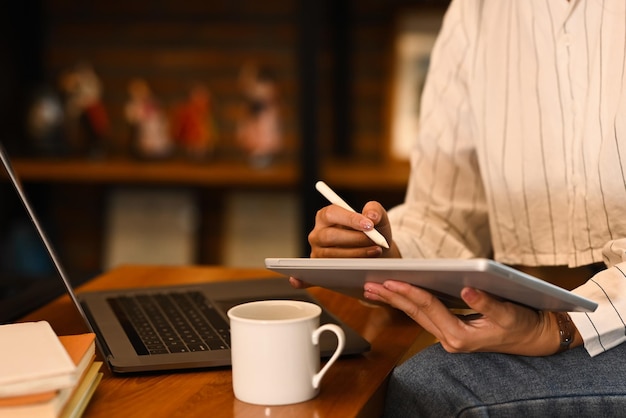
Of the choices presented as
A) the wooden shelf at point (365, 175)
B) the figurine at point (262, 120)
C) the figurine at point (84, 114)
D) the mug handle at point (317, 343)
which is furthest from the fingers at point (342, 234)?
the figurine at point (84, 114)

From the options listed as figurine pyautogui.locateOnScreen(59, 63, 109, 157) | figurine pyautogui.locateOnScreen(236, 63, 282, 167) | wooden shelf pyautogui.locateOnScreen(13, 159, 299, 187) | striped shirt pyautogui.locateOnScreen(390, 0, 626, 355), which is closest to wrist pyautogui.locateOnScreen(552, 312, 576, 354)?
striped shirt pyautogui.locateOnScreen(390, 0, 626, 355)

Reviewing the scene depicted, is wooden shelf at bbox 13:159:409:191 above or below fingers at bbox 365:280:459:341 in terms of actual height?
below

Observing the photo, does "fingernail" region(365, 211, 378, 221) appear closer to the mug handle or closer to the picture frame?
the mug handle

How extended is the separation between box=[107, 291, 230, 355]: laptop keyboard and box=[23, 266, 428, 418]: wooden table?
6cm

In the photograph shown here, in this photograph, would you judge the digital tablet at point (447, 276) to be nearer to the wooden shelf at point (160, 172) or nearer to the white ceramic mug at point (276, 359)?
the white ceramic mug at point (276, 359)

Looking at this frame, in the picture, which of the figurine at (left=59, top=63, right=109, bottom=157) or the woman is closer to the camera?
the woman

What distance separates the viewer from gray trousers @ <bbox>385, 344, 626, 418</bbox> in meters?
0.86

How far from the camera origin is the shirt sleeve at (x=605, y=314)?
93cm

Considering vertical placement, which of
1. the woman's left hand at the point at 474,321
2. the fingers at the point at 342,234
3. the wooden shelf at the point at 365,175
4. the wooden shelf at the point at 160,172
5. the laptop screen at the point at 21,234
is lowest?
the laptop screen at the point at 21,234

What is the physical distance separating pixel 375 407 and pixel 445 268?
0.67 ft

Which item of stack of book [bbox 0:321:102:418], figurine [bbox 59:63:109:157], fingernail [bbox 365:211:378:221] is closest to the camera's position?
stack of book [bbox 0:321:102:418]

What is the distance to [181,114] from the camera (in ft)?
8.59

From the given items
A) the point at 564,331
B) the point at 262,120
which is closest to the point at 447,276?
the point at 564,331

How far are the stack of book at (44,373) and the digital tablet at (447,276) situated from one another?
20cm
